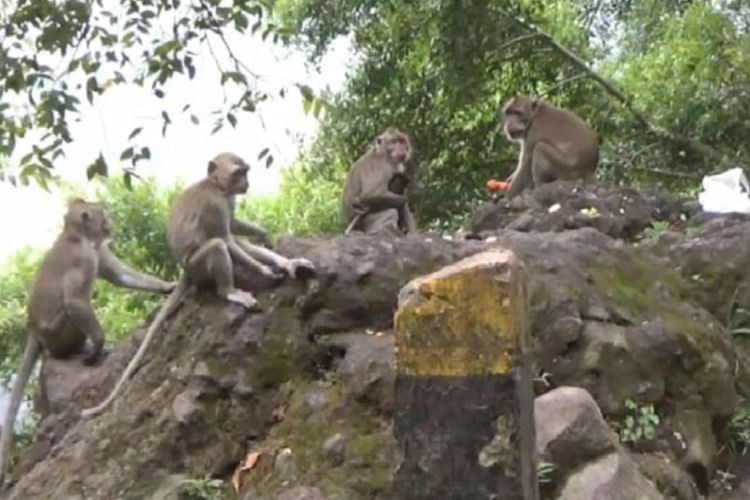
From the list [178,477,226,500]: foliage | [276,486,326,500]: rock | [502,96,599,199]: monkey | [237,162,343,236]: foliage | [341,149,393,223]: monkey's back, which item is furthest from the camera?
[237,162,343,236]: foliage

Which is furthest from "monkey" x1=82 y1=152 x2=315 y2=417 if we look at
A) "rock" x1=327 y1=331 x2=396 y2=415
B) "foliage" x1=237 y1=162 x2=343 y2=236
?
"foliage" x1=237 y1=162 x2=343 y2=236

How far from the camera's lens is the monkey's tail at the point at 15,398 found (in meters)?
7.54

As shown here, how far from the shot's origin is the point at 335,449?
562 cm

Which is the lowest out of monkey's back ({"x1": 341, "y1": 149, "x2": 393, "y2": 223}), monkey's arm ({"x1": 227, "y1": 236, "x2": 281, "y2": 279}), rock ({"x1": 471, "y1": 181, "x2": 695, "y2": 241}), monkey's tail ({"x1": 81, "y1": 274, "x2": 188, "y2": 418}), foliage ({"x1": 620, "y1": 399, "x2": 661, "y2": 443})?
foliage ({"x1": 620, "y1": 399, "x2": 661, "y2": 443})

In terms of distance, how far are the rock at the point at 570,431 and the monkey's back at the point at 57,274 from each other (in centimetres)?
412

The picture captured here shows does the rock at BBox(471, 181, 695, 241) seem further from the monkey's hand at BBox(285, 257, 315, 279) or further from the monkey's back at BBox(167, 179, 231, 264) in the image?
the monkey's hand at BBox(285, 257, 315, 279)

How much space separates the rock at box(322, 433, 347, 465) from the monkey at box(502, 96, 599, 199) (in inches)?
196

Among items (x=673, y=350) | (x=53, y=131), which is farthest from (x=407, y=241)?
(x=53, y=131)

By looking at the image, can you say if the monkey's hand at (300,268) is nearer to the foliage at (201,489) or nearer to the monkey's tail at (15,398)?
the foliage at (201,489)

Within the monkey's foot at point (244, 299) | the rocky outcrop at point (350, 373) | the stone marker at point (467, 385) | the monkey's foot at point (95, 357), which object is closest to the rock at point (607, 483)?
the rocky outcrop at point (350, 373)

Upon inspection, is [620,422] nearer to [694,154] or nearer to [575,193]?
[575,193]

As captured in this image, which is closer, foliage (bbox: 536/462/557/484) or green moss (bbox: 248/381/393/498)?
foliage (bbox: 536/462/557/484)

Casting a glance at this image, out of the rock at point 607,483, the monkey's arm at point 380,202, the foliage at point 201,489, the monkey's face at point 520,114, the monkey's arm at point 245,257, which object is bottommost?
the rock at point 607,483

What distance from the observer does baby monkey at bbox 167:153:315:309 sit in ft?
21.6
